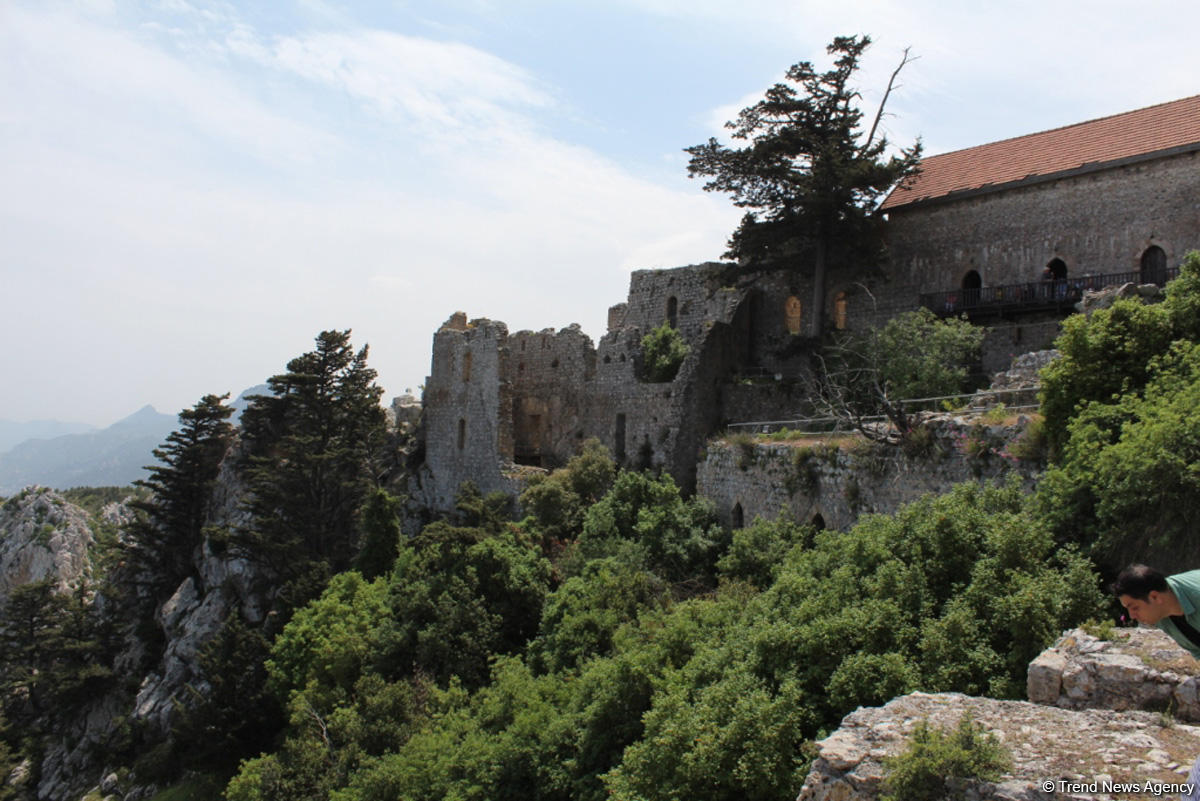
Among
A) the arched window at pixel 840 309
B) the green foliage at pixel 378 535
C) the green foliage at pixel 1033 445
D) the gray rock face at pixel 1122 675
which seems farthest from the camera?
the arched window at pixel 840 309

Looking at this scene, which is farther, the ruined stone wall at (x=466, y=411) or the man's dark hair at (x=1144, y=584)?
the ruined stone wall at (x=466, y=411)

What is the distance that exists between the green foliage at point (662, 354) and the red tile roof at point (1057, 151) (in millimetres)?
6633

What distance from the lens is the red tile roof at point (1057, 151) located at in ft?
63.4

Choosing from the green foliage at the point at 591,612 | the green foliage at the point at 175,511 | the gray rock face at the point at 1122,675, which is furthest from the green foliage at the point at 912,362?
the green foliage at the point at 175,511

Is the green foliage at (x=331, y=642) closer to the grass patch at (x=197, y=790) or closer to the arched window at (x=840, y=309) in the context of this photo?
the grass patch at (x=197, y=790)

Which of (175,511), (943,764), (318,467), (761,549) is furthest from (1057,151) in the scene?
(175,511)

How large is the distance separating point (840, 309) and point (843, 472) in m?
10.6

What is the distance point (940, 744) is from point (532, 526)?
49.6 ft

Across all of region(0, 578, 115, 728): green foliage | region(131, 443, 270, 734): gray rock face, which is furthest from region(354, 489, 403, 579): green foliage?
region(0, 578, 115, 728): green foliage

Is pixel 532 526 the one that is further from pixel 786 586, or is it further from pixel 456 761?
pixel 786 586

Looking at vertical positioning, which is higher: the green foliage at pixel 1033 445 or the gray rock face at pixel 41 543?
the green foliage at pixel 1033 445

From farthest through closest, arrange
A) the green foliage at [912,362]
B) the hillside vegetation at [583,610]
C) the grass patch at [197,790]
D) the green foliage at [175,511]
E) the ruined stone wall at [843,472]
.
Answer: the green foliage at [175,511] < the grass patch at [197,790] < the green foliage at [912,362] < the ruined stone wall at [843,472] < the hillside vegetation at [583,610]

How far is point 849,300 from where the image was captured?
2334cm

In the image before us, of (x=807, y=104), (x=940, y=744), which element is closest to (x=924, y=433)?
(x=940, y=744)
